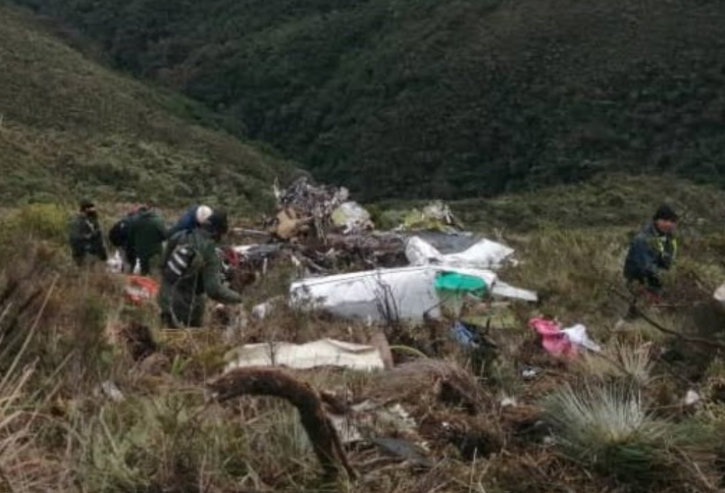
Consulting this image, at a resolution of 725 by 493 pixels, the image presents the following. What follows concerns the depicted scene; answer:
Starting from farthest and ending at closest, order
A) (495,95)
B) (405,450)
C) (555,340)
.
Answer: (495,95), (555,340), (405,450)

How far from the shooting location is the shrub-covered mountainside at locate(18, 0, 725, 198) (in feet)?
179

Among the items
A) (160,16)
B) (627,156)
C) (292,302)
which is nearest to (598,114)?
(627,156)

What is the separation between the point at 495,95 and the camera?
195ft

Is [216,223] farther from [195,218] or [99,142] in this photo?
[99,142]

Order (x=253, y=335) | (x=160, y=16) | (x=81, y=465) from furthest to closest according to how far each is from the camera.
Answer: (x=160, y=16)
(x=253, y=335)
(x=81, y=465)

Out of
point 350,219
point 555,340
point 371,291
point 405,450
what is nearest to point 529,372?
point 555,340

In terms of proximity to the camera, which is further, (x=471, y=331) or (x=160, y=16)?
(x=160, y=16)

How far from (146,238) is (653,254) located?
17.8ft

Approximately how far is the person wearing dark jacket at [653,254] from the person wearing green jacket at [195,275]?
127 inches

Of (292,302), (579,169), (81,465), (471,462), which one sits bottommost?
(579,169)

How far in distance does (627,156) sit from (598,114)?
10.9 feet

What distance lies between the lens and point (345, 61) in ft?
243

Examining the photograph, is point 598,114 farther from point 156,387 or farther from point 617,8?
point 156,387

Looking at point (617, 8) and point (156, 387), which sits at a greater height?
point (156, 387)
